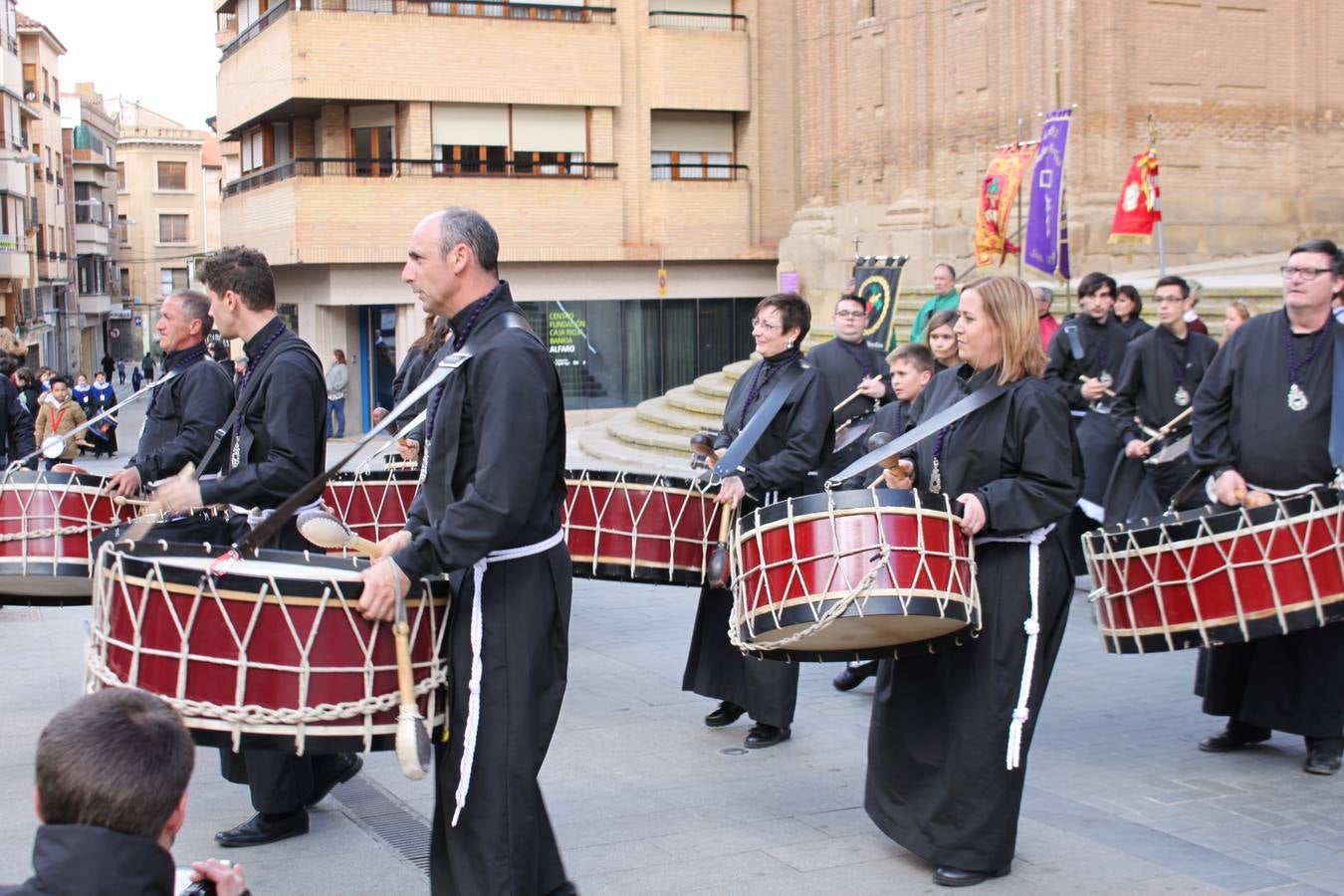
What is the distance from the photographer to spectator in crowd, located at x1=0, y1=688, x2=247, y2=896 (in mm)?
2629

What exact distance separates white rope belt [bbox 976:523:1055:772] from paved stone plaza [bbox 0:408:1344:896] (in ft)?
1.56

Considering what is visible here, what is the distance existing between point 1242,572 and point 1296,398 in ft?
3.95

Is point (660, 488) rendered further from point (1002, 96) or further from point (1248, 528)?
point (1002, 96)

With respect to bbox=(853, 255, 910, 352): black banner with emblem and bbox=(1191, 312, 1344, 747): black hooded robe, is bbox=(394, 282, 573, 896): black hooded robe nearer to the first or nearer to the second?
bbox=(1191, 312, 1344, 747): black hooded robe

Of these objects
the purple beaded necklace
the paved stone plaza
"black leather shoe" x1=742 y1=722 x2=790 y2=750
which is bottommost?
the paved stone plaza

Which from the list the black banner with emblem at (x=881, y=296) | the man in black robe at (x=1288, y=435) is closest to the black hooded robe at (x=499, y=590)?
the man in black robe at (x=1288, y=435)

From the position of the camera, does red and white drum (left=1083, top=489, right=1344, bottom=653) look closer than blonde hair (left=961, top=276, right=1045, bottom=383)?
No

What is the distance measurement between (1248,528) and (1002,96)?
2155 cm

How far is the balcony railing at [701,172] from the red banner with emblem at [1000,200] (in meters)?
12.5

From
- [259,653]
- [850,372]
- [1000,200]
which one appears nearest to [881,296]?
[1000,200]

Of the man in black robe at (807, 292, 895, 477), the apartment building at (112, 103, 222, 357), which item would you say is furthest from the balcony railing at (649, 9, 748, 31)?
the apartment building at (112, 103, 222, 357)

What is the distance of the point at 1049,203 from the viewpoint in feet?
62.7

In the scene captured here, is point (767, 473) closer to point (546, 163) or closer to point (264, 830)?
point (264, 830)

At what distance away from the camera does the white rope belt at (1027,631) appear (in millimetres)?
5297
